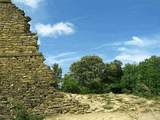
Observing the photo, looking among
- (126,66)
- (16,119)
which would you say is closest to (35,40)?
A: (16,119)

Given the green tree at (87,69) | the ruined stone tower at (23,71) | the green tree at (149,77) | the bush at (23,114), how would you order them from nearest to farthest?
the bush at (23,114) → the ruined stone tower at (23,71) → the green tree at (149,77) → the green tree at (87,69)

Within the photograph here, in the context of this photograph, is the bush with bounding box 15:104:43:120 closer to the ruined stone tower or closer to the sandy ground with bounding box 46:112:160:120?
the ruined stone tower

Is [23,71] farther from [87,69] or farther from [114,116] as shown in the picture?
[87,69]

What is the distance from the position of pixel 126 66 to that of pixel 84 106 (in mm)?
36227

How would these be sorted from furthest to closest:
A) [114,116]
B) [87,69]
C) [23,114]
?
1. [87,69]
2. [114,116]
3. [23,114]

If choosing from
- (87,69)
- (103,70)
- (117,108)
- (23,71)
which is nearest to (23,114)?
(23,71)

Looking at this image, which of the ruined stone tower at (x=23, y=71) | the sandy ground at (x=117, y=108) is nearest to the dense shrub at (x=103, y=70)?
the sandy ground at (x=117, y=108)

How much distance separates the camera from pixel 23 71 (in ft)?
49.2

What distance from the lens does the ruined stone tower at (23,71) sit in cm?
1481

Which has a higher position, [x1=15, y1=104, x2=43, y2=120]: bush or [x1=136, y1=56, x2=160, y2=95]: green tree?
[x1=136, y1=56, x2=160, y2=95]: green tree

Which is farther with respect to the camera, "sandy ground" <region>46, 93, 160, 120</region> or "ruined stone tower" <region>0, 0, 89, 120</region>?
"ruined stone tower" <region>0, 0, 89, 120</region>

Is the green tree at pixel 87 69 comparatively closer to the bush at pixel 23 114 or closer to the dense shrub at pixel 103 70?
the dense shrub at pixel 103 70

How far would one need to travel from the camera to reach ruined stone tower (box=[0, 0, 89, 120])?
14.8 meters

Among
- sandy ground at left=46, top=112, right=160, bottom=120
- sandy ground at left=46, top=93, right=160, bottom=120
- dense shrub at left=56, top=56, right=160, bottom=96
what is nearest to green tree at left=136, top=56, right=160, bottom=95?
dense shrub at left=56, top=56, right=160, bottom=96
